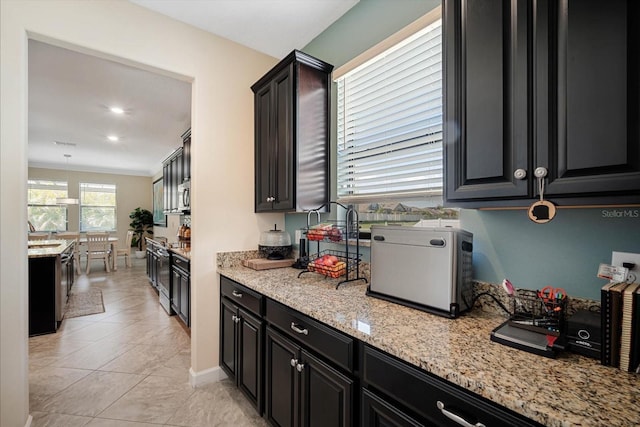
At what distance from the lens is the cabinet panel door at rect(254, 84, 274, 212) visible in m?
2.38

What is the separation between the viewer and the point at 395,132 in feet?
5.90

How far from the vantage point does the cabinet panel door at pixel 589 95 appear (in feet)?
2.51

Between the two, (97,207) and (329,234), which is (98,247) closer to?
(97,207)

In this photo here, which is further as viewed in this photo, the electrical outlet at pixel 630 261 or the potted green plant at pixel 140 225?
the potted green plant at pixel 140 225

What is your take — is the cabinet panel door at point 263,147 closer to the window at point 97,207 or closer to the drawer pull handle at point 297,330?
the drawer pull handle at point 297,330

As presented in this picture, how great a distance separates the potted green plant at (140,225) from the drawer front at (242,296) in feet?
26.4

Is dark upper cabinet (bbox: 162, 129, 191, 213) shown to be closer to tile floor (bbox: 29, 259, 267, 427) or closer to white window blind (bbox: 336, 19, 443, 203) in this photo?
tile floor (bbox: 29, 259, 267, 427)

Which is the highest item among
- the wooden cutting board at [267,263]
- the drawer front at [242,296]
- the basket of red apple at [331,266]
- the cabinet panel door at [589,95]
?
the cabinet panel door at [589,95]

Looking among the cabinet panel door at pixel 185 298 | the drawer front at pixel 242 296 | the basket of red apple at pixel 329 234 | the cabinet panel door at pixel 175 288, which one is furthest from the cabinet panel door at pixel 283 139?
the cabinet panel door at pixel 175 288

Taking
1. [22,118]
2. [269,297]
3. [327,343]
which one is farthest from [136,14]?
[327,343]

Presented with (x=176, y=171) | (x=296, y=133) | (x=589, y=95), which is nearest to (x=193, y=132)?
(x=296, y=133)

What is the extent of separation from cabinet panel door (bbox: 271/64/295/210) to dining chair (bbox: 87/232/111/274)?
6.55 meters

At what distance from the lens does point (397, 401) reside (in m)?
0.98

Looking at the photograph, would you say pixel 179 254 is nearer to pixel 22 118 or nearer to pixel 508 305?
pixel 22 118
